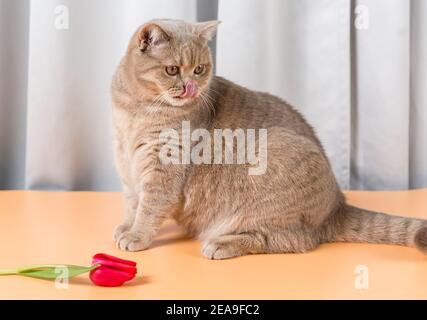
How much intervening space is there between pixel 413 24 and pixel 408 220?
0.92 meters

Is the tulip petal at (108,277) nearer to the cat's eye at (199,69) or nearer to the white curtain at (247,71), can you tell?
the cat's eye at (199,69)

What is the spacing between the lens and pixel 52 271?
1.32m

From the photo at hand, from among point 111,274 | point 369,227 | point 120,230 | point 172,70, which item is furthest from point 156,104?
point 369,227

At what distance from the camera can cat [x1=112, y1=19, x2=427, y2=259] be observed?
155cm

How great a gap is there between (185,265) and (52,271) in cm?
30

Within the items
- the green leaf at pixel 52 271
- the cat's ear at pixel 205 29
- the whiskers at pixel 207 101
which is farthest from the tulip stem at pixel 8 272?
the cat's ear at pixel 205 29

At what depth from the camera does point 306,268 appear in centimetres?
145

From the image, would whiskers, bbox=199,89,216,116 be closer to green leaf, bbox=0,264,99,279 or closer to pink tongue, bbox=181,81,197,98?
pink tongue, bbox=181,81,197,98

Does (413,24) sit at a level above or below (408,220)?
above

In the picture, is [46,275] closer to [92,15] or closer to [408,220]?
[408,220]

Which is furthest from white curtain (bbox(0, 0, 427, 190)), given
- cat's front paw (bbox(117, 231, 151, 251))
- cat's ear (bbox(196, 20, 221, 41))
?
cat's front paw (bbox(117, 231, 151, 251))

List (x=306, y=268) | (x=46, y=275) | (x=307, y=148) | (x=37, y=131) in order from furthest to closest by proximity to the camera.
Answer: (x=37, y=131), (x=307, y=148), (x=306, y=268), (x=46, y=275)

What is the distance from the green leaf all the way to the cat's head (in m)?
0.48

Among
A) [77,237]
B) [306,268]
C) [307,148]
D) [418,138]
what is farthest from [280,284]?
[418,138]
